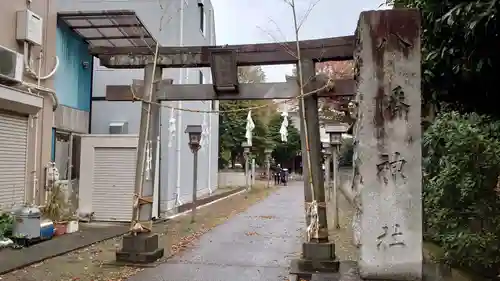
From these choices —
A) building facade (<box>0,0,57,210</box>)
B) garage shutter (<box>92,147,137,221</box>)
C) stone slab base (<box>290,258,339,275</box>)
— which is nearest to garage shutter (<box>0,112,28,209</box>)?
building facade (<box>0,0,57,210</box>)

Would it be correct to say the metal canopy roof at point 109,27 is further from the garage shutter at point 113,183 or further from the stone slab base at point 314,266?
the stone slab base at point 314,266

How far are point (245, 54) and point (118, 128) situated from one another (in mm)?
8056

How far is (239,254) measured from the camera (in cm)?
955

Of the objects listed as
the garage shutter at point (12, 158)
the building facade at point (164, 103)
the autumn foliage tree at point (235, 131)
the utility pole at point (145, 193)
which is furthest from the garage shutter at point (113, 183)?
the autumn foliage tree at point (235, 131)

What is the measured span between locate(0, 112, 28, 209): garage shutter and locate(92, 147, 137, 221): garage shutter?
306 cm

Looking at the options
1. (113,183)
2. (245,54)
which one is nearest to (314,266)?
(245,54)

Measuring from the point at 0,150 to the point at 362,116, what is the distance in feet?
25.3

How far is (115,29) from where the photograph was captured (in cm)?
1357

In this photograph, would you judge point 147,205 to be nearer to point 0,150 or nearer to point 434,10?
point 0,150

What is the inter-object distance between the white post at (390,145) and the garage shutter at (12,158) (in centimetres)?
768

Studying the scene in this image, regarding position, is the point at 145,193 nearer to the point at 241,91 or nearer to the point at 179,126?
the point at 241,91

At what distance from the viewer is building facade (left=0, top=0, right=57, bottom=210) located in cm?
967

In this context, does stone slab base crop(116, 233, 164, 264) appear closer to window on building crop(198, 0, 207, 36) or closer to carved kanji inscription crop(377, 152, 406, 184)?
carved kanji inscription crop(377, 152, 406, 184)

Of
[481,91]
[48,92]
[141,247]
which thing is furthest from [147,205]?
[481,91]
